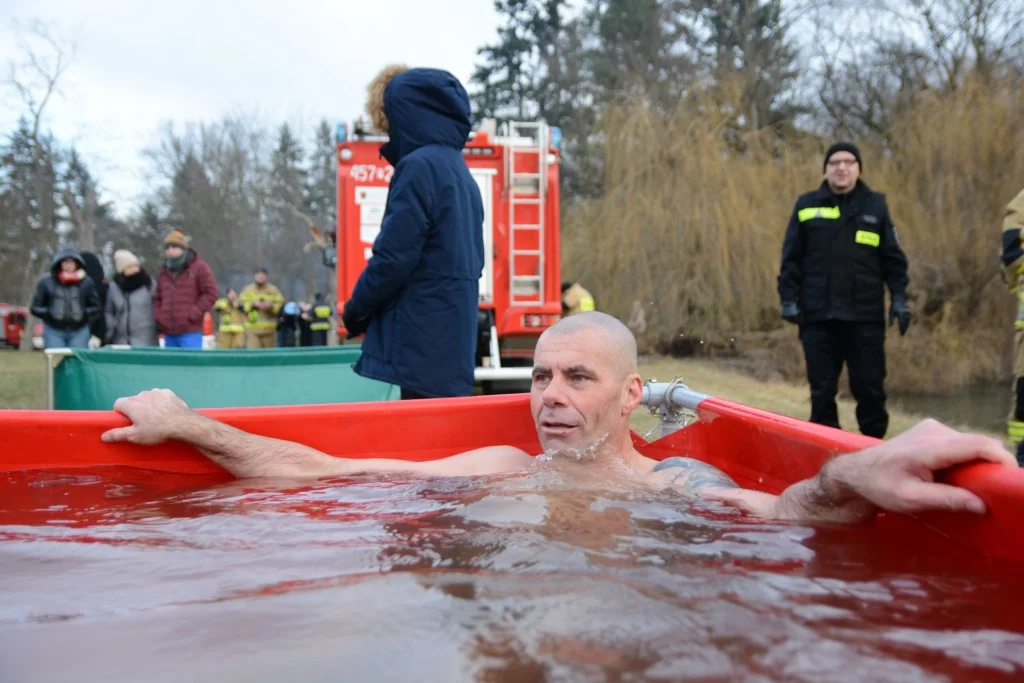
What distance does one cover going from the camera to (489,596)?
1758 mm

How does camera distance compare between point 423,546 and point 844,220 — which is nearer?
point 423,546

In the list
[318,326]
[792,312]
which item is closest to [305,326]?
[318,326]

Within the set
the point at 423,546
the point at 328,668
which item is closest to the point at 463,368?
the point at 423,546

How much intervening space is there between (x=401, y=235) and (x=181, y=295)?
233 inches

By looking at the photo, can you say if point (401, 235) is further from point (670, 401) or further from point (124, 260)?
point (124, 260)

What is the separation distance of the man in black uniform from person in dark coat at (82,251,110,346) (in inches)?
263

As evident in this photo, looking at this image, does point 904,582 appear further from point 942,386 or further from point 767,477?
point 942,386

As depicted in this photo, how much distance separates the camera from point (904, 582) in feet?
6.17

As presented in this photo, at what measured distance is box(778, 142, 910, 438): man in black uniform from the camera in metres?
Answer: 5.07

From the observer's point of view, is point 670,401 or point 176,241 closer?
point 670,401

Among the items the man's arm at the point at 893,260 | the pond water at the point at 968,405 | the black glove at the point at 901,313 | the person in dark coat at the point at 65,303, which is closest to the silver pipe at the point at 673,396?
the black glove at the point at 901,313

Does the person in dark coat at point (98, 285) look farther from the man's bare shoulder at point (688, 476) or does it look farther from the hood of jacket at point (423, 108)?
the man's bare shoulder at point (688, 476)

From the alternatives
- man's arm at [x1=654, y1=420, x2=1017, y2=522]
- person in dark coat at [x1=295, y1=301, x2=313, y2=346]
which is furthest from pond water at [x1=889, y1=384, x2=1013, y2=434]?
person in dark coat at [x1=295, y1=301, x2=313, y2=346]

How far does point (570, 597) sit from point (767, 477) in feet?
4.77
